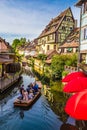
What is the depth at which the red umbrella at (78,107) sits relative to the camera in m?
4.67

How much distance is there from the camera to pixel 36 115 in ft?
63.0

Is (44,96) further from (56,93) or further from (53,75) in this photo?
(53,75)

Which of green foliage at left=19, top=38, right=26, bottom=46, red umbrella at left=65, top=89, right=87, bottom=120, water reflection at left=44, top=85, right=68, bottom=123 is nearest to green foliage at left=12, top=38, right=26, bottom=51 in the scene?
green foliage at left=19, top=38, right=26, bottom=46

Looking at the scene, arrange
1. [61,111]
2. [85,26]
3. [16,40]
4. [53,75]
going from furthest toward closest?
[16,40] < [53,75] < [85,26] < [61,111]

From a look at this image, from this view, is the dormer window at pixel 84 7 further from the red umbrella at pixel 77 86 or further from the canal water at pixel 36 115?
the red umbrella at pixel 77 86

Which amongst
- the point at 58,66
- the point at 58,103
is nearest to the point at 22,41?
the point at 58,66

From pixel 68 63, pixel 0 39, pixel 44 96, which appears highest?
pixel 0 39

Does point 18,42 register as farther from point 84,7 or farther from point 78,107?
point 78,107

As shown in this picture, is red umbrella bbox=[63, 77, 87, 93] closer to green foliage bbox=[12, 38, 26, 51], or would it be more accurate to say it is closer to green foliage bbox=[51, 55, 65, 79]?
green foliage bbox=[51, 55, 65, 79]

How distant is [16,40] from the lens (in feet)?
488

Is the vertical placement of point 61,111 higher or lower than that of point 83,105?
lower

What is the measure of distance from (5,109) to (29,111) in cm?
208

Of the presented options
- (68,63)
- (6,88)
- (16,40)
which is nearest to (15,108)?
(6,88)

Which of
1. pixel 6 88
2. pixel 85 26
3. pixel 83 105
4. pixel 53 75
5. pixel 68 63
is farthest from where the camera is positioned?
pixel 53 75
